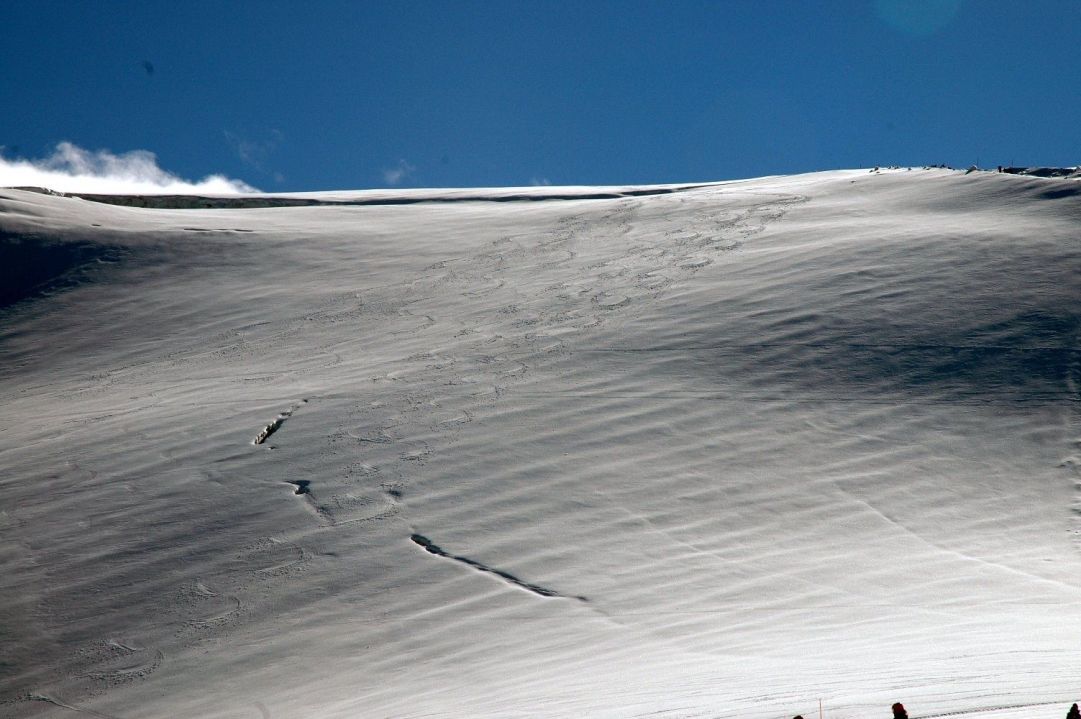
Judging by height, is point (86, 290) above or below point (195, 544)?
above

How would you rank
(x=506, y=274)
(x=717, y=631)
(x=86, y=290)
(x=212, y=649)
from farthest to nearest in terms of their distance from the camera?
(x=86, y=290) → (x=506, y=274) → (x=212, y=649) → (x=717, y=631)

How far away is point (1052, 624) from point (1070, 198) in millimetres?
10050

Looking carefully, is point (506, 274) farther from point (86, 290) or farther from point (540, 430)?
point (86, 290)

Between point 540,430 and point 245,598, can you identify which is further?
point 540,430

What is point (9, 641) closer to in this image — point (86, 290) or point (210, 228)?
point (86, 290)

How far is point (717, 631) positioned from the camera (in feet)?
24.7

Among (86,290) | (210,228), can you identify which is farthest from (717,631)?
(210,228)

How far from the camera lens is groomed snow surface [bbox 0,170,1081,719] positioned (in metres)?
7.30

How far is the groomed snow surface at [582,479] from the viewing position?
7.30 metres

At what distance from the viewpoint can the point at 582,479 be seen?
10.2 m

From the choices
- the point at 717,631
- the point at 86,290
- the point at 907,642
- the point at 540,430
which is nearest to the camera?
the point at 907,642

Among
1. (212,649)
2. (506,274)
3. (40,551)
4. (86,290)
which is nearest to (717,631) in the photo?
(212,649)

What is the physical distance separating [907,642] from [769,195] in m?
13.5

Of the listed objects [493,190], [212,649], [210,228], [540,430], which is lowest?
[212,649]
